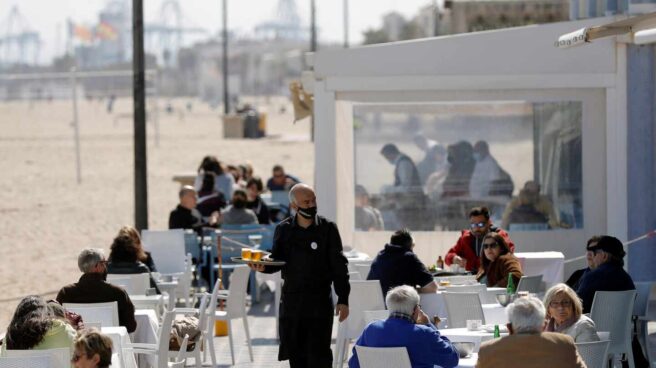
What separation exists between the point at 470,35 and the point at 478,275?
3350 mm

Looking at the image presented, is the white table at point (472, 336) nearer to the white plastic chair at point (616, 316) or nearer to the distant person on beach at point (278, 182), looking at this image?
the white plastic chair at point (616, 316)

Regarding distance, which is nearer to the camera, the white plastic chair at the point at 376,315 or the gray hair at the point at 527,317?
the gray hair at the point at 527,317

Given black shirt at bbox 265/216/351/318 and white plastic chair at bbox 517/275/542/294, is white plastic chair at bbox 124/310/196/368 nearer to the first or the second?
black shirt at bbox 265/216/351/318

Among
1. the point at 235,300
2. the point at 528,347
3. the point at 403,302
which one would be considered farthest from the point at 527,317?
the point at 235,300

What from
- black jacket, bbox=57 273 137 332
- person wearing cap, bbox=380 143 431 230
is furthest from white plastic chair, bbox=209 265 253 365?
person wearing cap, bbox=380 143 431 230

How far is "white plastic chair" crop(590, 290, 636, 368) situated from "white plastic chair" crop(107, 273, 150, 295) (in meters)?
3.79

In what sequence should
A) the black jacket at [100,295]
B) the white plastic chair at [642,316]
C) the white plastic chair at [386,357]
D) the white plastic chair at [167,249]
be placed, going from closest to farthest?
1. the white plastic chair at [386,357]
2. the black jacket at [100,295]
3. the white plastic chair at [642,316]
4. the white plastic chair at [167,249]

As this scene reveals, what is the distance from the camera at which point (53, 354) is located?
269 inches

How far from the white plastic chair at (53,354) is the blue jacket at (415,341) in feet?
4.89

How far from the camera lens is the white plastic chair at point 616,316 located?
875 cm

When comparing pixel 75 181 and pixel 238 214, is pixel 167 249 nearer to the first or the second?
pixel 238 214

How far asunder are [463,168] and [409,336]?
6883 millimetres

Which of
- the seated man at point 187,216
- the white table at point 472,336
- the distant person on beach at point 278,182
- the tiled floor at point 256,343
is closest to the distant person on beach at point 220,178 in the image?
the distant person on beach at point 278,182

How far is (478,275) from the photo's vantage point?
1088 cm
